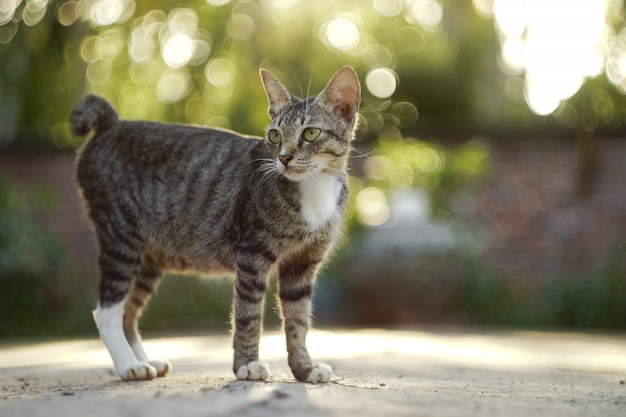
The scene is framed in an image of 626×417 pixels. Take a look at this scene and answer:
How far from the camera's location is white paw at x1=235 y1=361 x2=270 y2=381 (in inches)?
132

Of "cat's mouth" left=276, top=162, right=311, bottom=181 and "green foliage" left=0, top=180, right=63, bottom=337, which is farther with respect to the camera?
"green foliage" left=0, top=180, right=63, bottom=337

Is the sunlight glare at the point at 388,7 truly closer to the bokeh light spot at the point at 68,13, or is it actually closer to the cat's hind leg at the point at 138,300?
the bokeh light spot at the point at 68,13

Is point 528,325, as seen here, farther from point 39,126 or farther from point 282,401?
point 39,126

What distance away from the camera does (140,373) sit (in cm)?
366

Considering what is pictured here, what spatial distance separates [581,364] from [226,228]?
94.3 inches

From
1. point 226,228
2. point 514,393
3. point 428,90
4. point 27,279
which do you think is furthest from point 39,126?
point 514,393

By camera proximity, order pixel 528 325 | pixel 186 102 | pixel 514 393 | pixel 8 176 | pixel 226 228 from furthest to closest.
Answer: pixel 186 102 < pixel 8 176 < pixel 528 325 < pixel 226 228 < pixel 514 393

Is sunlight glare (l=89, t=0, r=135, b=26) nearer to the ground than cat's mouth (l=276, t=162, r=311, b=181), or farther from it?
farther from it

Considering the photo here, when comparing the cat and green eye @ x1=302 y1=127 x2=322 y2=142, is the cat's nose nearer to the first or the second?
the cat

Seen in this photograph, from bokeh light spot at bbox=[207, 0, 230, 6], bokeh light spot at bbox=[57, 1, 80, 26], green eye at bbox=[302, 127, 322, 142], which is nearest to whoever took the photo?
green eye at bbox=[302, 127, 322, 142]

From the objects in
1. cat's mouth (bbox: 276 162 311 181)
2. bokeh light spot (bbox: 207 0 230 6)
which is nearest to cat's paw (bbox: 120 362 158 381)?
cat's mouth (bbox: 276 162 311 181)

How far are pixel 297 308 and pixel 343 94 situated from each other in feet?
3.38

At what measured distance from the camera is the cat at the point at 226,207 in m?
3.53

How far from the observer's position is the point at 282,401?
8.18 feet
